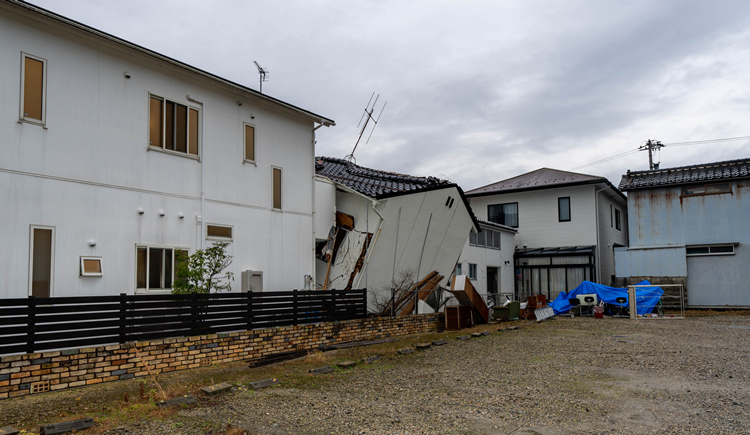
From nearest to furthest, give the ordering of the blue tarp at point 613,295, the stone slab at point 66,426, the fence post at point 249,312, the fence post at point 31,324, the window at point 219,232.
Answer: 1. the stone slab at point 66,426
2. the fence post at point 31,324
3. the fence post at point 249,312
4. the window at point 219,232
5. the blue tarp at point 613,295

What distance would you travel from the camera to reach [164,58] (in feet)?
32.8

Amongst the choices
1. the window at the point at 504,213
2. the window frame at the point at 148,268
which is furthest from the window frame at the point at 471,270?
the window frame at the point at 148,268

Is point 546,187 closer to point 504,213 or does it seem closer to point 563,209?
point 563,209

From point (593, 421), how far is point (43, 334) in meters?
7.15

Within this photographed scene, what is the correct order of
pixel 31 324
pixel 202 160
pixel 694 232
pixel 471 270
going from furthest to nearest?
pixel 694 232 < pixel 471 270 < pixel 202 160 < pixel 31 324

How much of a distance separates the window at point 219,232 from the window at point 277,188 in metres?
1.62

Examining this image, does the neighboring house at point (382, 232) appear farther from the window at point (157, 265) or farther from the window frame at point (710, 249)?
the window frame at point (710, 249)

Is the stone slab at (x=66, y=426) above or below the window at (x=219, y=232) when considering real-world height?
below

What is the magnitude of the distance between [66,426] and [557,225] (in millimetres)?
24719

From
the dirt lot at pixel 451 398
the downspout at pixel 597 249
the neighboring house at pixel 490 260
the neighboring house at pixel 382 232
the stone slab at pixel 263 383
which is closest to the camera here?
the dirt lot at pixel 451 398

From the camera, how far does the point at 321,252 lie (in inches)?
563

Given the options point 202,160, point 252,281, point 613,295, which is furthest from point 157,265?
point 613,295

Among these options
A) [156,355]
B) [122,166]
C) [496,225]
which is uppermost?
[122,166]

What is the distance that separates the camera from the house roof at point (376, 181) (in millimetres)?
13812
